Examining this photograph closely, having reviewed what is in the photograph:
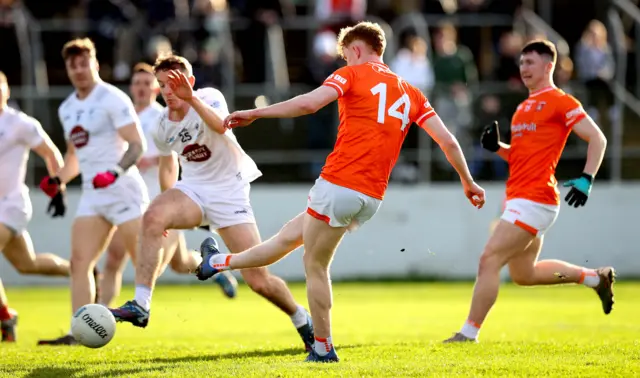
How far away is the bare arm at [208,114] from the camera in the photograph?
9164 millimetres

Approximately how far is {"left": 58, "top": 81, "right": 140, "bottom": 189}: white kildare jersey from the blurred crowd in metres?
8.58

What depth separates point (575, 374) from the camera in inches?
312

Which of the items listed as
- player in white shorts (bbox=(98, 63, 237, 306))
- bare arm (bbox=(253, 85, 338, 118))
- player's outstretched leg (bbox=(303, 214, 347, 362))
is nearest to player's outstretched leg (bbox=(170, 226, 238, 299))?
player in white shorts (bbox=(98, 63, 237, 306))

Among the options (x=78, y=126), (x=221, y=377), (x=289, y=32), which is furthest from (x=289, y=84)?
(x=221, y=377)

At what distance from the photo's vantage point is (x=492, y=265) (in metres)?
10.4

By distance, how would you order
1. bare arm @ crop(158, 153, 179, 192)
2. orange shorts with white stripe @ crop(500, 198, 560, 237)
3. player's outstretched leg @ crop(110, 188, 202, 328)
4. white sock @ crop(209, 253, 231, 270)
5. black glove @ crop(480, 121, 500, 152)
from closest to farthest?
white sock @ crop(209, 253, 231, 270) → player's outstretched leg @ crop(110, 188, 202, 328) → orange shorts with white stripe @ crop(500, 198, 560, 237) → bare arm @ crop(158, 153, 179, 192) → black glove @ crop(480, 121, 500, 152)

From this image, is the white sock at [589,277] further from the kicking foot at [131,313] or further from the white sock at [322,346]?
the kicking foot at [131,313]

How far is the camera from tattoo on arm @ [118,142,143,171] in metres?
10.7

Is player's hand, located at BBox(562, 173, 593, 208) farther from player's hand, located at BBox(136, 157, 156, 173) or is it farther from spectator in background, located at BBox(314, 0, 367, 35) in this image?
spectator in background, located at BBox(314, 0, 367, 35)

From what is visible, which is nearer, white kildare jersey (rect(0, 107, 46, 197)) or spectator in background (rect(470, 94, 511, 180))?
white kildare jersey (rect(0, 107, 46, 197))

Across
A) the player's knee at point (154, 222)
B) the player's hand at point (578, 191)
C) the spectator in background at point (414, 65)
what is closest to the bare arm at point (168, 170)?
the player's knee at point (154, 222)

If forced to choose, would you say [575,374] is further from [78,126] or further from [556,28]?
[556,28]

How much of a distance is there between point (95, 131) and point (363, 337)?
342cm

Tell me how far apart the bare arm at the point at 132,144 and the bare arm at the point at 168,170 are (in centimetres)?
35
